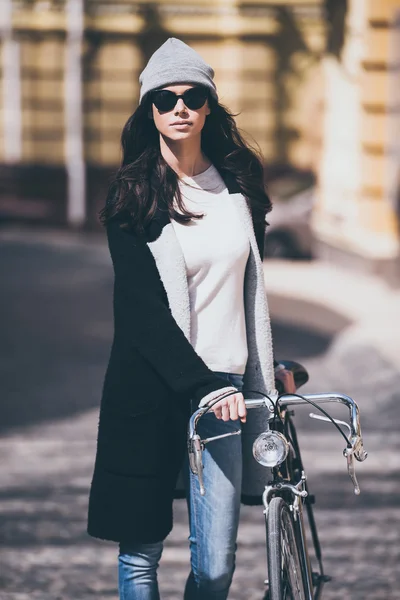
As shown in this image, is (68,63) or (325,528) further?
(68,63)

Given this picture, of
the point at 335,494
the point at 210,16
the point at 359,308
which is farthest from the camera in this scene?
the point at 210,16

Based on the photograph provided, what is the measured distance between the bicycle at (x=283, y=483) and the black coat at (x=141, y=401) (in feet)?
0.47

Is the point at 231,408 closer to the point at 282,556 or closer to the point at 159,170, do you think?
the point at 282,556

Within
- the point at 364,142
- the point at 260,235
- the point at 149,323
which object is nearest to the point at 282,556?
the point at 149,323

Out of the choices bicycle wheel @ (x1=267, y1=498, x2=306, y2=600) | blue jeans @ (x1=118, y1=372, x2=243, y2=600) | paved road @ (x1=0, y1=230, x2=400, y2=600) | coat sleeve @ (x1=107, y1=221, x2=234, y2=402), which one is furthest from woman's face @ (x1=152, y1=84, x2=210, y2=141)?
paved road @ (x1=0, y1=230, x2=400, y2=600)

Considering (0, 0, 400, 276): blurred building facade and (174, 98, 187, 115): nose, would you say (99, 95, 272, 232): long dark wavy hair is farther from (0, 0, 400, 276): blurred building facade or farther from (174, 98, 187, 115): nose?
(0, 0, 400, 276): blurred building facade

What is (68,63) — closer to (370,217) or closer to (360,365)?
(370,217)

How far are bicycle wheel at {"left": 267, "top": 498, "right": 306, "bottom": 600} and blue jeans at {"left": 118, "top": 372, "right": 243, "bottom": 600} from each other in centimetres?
17

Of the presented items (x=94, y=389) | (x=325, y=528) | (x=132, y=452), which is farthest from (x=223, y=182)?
(x=94, y=389)

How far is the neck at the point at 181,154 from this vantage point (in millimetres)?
3383

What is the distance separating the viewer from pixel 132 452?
3.28 metres

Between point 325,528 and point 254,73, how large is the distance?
66.4 feet

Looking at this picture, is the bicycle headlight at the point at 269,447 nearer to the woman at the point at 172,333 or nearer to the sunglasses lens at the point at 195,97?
the woman at the point at 172,333

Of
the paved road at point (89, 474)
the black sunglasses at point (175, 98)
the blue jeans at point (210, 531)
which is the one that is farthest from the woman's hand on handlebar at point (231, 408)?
the paved road at point (89, 474)
